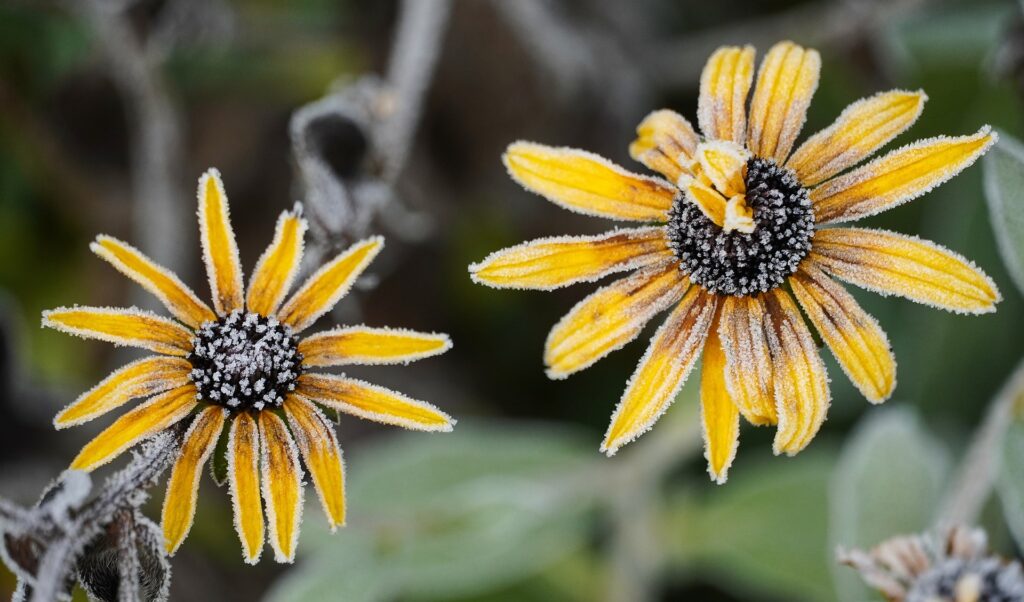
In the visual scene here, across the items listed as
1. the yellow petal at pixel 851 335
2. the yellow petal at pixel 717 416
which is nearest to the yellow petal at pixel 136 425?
the yellow petal at pixel 717 416

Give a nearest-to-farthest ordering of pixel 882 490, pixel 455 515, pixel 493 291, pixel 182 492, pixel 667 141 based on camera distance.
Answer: pixel 182 492, pixel 667 141, pixel 882 490, pixel 455 515, pixel 493 291

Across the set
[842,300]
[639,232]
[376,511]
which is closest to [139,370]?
[639,232]

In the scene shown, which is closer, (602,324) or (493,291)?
(602,324)

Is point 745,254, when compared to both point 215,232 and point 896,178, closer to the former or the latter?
point 896,178

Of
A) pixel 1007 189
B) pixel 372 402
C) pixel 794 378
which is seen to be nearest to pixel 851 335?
pixel 794 378

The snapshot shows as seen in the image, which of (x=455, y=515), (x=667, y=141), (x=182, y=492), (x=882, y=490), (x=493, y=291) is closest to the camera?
(x=182, y=492)

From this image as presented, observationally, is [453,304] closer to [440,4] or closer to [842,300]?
[440,4]

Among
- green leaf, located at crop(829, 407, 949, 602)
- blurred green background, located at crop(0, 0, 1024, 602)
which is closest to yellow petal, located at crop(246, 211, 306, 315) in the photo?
blurred green background, located at crop(0, 0, 1024, 602)
